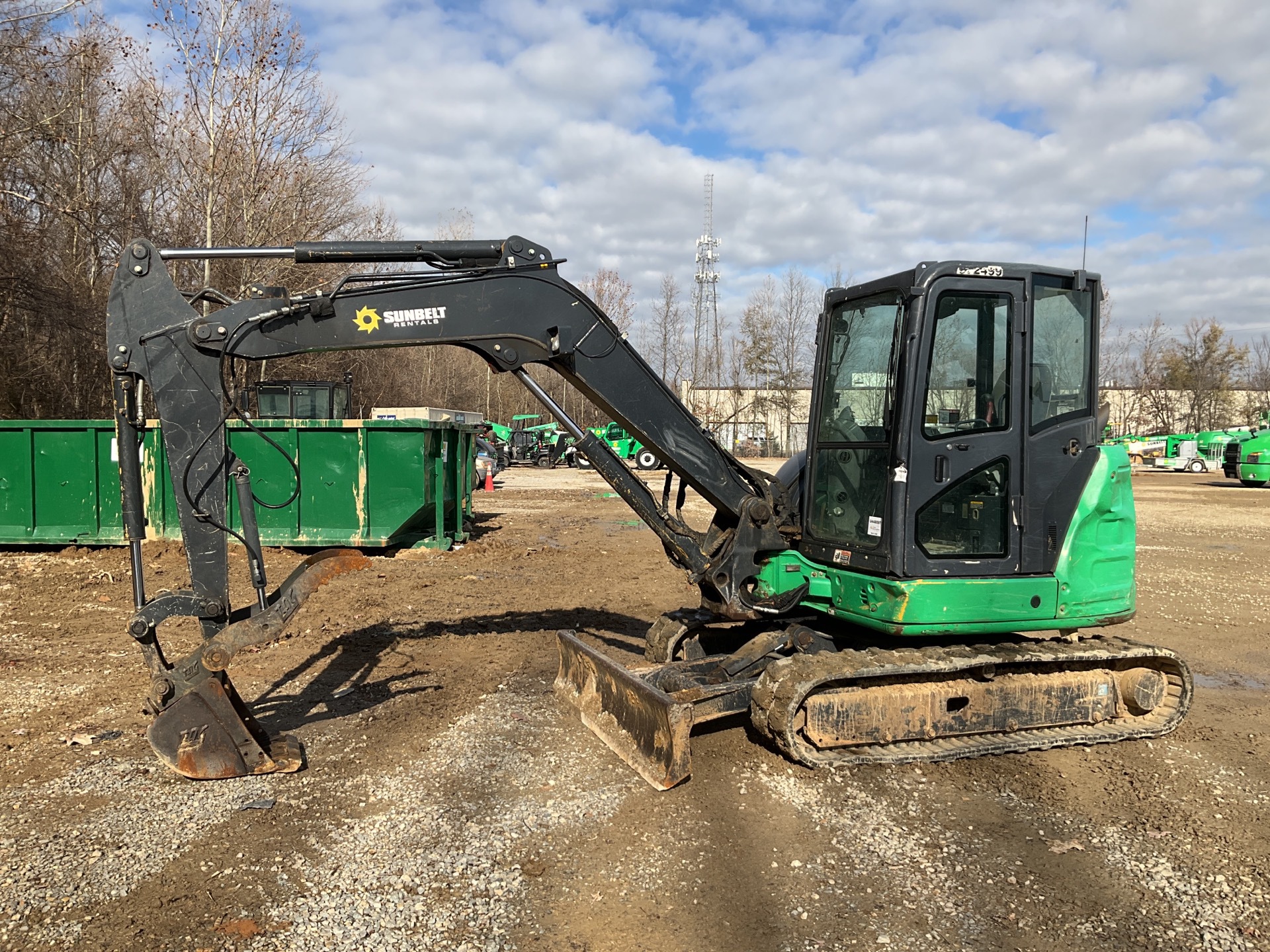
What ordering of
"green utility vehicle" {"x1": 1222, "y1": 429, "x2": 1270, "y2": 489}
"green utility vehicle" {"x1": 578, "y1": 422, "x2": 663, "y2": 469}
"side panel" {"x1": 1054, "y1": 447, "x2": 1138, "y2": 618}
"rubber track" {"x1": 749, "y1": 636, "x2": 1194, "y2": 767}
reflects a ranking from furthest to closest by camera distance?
"green utility vehicle" {"x1": 578, "y1": 422, "x2": 663, "y2": 469}
"green utility vehicle" {"x1": 1222, "y1": 429, "x2": 1270, "y2": 489}
"side panel" {"x1": 1054, "y1": 447, "x2": 1138, "y2": 618}
"rubber track" {"x1": 749, "y1": 636, "x2": 1194, "y2": 767}

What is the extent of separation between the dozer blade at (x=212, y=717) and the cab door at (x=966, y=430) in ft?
11.7

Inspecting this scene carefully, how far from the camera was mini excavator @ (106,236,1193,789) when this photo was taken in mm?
4672

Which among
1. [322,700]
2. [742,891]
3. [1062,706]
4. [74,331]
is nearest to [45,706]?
[322,700]

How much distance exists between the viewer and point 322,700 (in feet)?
20.1

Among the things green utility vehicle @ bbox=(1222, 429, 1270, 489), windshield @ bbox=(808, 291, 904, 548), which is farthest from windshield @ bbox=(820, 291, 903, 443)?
green utility vehicle @ bbox=(1222, 429, 1270, 489)

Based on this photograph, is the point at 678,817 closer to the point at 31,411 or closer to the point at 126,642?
the point at 126,642

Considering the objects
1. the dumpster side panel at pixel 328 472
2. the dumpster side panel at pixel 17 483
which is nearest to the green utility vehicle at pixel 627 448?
the dumpster side panel at pixel 328 472

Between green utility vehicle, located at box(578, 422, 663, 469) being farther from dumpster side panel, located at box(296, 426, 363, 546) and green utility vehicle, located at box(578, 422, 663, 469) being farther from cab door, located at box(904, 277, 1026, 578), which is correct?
cab door, located at box(904, 277, 1026, 578)

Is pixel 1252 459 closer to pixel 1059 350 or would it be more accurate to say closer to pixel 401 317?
pixel 1059 350

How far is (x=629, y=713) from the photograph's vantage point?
512 centimetres

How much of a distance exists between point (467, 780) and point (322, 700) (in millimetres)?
1825

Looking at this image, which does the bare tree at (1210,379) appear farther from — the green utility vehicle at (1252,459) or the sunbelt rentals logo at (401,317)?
the sunbelt rentals logo at (401,317)

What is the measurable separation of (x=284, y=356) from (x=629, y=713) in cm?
279

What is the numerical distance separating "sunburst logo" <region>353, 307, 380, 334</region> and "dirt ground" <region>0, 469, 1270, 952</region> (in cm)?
245
